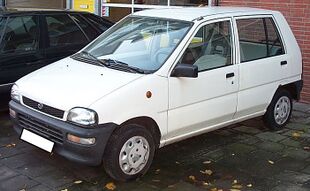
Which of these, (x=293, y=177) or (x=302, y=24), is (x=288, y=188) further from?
(x=302, y=24)

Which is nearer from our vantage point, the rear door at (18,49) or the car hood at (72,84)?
the car hood at (72,84)

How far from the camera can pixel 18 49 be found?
6.39 meters

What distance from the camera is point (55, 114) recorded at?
431 centimetres

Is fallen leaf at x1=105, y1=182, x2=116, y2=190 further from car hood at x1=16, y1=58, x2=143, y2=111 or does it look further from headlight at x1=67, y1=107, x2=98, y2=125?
car hood at x1=16, y1=58, x2=143, y2=111

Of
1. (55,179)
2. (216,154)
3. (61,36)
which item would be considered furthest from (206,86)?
(61,36)

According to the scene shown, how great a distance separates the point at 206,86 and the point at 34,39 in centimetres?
286

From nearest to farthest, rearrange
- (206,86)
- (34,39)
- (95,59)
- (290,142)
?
(206,86), (95,59), (290,142), (34,39)

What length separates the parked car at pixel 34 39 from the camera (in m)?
6.27

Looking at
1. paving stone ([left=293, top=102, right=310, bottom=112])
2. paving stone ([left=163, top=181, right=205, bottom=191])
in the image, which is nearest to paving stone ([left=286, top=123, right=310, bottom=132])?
paving stone ([left=293, top=102, right=310, bottom=112])

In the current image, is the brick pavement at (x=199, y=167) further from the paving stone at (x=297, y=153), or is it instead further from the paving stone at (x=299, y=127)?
the paving stone at (x=299, y=127)

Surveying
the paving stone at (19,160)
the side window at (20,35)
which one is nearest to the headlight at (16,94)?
the paving stone at (19,160)

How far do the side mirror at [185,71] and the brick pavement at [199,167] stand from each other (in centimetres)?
99

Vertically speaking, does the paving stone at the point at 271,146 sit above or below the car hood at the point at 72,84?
below

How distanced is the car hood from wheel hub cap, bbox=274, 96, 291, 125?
243cm
